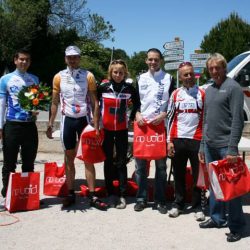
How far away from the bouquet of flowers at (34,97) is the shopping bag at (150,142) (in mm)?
1255

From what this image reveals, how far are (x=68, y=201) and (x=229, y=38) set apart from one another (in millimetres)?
38301

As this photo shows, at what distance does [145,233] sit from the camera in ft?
14.6

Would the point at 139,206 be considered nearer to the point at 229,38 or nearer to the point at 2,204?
the point at 2,204

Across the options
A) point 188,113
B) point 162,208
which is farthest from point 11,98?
point 162,208

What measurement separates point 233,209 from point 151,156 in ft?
4.24

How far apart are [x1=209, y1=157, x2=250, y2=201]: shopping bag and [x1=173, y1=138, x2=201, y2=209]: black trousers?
69 cm

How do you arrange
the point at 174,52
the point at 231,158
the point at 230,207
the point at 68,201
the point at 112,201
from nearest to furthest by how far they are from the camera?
the point at 231,158, the point at 230,207, the point at 68,201, the point at 112,201, the point at 174,52

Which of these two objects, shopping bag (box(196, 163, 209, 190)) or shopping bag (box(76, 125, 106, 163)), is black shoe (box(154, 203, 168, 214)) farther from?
shopping bag (box(76, 125, 106, 163))

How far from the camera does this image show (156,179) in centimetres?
527

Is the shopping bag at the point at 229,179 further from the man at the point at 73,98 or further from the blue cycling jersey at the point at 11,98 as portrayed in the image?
the blue cycling jersey at the point at 11,98

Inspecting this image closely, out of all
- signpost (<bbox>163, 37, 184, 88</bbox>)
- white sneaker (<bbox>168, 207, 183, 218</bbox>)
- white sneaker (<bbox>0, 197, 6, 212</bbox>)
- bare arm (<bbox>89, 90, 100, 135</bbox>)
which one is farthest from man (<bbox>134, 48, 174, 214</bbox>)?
signpost (<bbox>163, 37, 184, 88</bbox>)

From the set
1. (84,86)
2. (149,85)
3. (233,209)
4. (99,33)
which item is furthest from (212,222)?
(99,33)

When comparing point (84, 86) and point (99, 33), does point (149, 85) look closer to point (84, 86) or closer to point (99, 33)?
point (84, 86)

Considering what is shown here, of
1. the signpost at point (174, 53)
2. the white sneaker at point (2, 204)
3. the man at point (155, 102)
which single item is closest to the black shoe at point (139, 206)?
the man at point (155, 102)
